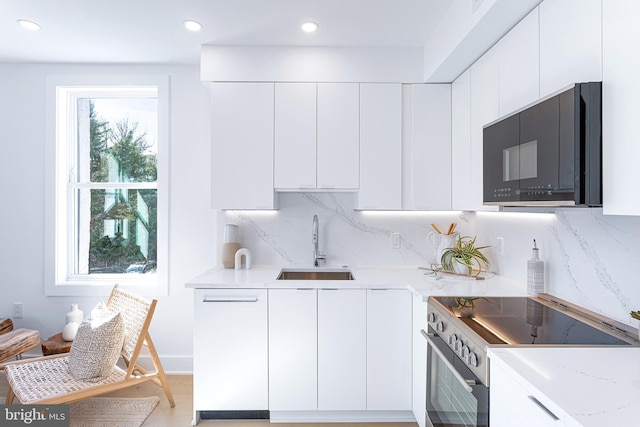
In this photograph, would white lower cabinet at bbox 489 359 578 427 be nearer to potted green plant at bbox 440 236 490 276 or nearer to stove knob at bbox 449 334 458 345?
stove knob at bbox 449 334 458 345

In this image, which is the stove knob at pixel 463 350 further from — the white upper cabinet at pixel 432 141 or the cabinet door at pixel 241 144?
the cabinet door at pixel 241 144

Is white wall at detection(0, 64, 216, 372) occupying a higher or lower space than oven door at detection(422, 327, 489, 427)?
higher

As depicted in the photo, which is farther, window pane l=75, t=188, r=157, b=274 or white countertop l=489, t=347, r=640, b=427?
window pane l=75, t=188, r=157, b=274

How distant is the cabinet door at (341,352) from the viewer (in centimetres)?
234

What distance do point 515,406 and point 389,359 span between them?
4.23ft

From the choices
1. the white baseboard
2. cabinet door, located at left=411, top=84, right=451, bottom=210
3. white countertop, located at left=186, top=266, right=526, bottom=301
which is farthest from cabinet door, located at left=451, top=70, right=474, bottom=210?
the white baseboard

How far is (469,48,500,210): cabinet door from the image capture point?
6.67 feet

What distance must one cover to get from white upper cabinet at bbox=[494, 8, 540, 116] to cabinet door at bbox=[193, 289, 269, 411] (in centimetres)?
173

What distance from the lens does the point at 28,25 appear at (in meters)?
2.43

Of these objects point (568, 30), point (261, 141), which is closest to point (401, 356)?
point (261, 141)

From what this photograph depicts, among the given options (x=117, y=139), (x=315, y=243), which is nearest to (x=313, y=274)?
(x=315, y=243)

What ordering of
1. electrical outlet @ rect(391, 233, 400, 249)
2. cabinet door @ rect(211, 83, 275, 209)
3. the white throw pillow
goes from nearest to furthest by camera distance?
the white throw pillow, cabinet door @ rect(211, 83, 275, 209), electrical outlet @ rect(391, 233, 400, 249)

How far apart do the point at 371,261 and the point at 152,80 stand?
7.49 feet

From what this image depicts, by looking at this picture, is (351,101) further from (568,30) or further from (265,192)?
(568,30)
